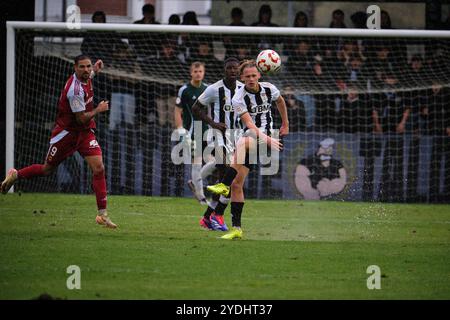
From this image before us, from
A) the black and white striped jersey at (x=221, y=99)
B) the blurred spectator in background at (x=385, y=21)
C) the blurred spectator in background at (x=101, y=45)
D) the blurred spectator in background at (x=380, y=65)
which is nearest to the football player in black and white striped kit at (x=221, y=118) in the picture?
the black and white striped jersey at (x=221, y=99)

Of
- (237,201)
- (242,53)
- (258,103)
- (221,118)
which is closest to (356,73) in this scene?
(242,53)

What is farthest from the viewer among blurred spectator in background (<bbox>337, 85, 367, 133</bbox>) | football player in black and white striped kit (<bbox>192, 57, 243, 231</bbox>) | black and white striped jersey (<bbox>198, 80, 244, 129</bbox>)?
blurred spectator in background (<bbox>337, 85, 367, 133</bbox>)

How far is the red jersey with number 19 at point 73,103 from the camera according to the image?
11.6m

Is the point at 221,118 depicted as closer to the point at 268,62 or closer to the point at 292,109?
the point at 268,62

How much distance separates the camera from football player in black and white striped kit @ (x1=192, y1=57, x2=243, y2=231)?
12.0 m

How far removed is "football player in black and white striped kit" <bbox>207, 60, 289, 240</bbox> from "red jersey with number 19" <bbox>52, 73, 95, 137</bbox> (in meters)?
1.78

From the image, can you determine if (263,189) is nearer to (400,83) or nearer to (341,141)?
(341,141)

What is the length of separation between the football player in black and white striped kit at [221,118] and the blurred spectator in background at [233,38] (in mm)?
3649

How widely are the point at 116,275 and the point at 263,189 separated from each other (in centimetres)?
879

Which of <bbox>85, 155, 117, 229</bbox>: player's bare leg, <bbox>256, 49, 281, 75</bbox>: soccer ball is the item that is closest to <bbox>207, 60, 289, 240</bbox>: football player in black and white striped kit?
<bbox>256, 49, 281, 75</bbox>: soccer ball

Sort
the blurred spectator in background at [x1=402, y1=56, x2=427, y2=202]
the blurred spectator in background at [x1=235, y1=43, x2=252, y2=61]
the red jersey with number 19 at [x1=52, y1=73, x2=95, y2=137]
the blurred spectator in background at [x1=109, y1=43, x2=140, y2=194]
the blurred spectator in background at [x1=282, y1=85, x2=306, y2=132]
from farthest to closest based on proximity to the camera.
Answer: the blurred spectator in background at [x1=235, y1=43, x2=252, y2=61] < the blurred spectator in background at [x1=282, y1=85, x2=306, y2=132] < the blurred spectator in background at [x1=402, y1=56, x2=427, y2=202] < the blurred spectator in background at [x1=109, y1=43, x2=140, y2=194] < the red jersey with number 19 at [x1=52, y1=73, x2=95, y2=137]

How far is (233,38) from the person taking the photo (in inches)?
711

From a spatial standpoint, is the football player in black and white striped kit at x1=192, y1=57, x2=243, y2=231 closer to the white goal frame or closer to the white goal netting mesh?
the white goal frame

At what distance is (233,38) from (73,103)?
695 centimetres
